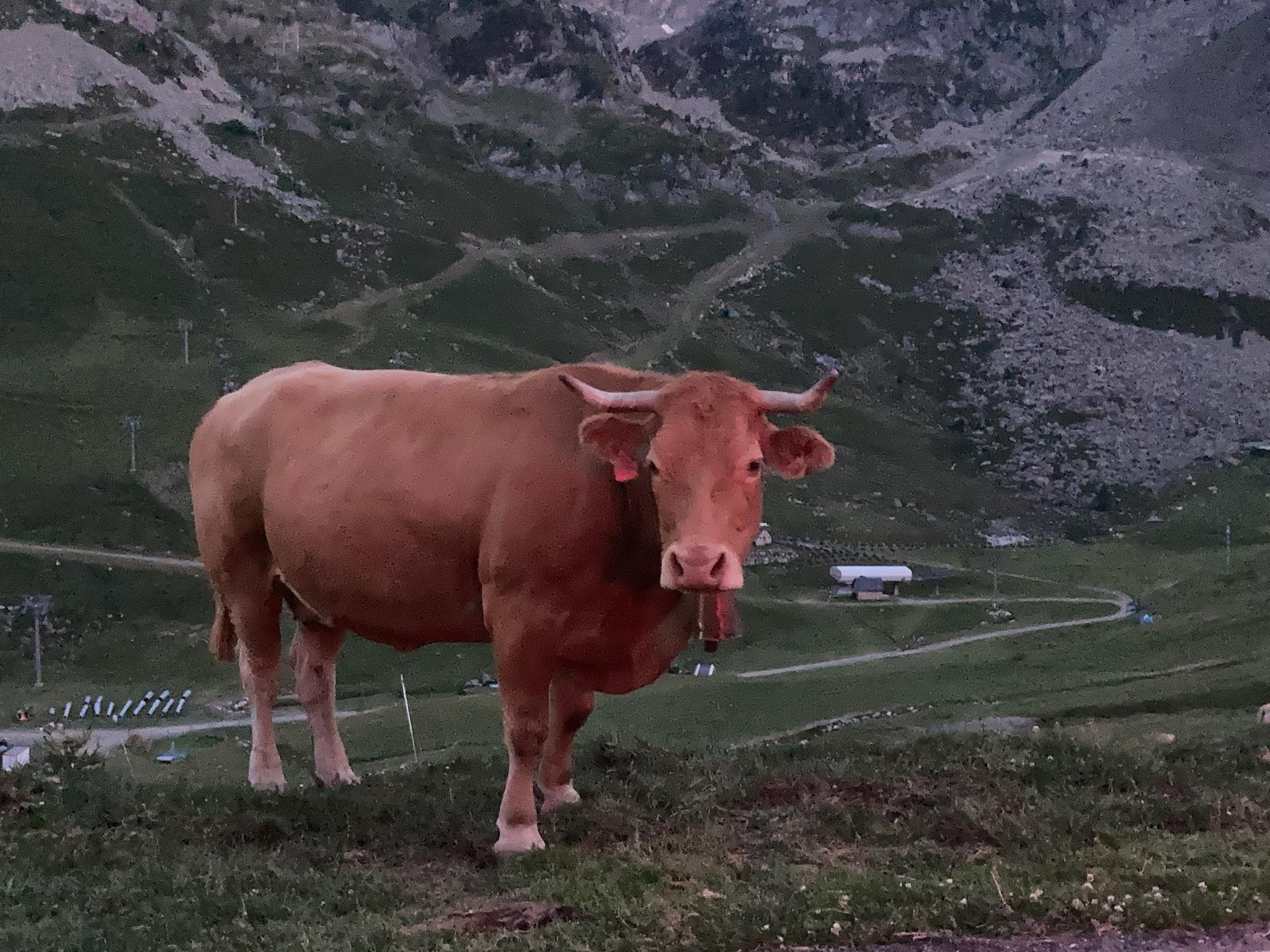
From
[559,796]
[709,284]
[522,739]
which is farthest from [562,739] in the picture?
[709,284]

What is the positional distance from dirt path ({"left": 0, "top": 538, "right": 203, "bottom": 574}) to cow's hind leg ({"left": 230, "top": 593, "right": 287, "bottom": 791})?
62174 millimetres

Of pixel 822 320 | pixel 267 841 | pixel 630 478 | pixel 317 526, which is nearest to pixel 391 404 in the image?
pixel 317 526

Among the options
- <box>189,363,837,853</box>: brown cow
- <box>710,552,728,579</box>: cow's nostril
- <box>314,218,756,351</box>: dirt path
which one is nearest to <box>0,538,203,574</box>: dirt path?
<box>314,218,756,351</box>: dirt path

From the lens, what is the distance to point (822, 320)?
16375 centimetres

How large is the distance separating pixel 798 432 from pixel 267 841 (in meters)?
6.57

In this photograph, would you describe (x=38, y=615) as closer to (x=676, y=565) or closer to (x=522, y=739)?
(x=522, y=739)

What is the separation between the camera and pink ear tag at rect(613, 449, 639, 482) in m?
9.58

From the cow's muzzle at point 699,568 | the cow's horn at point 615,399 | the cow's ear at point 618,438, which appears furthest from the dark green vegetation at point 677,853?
the cow's horn at point 615,399

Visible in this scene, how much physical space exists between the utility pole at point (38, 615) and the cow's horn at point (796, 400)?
62.1 meters

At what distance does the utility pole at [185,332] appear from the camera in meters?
105

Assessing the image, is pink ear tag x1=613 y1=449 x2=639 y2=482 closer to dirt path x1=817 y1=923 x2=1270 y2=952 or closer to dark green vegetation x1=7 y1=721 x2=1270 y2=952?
dark green vegetation x1=7 y1=721 x2=1270 y2=952

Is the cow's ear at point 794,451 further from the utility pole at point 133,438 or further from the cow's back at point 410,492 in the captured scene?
the utility pole at point 133,438

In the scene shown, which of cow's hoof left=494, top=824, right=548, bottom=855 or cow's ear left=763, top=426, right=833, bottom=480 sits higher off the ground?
cow's ear left=763, top=426, right=833, bottom=480

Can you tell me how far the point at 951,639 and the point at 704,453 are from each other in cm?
6184
